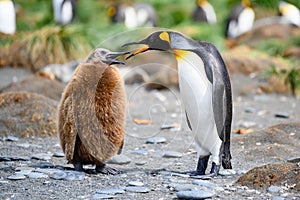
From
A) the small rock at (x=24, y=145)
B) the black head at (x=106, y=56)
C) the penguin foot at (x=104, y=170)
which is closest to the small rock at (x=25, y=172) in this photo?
the penguin foot at (x=104, y=170)

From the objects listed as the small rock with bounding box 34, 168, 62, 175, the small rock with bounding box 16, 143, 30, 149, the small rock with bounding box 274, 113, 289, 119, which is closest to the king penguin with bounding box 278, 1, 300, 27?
the small rock with bounding box 274, 113, 289, 119

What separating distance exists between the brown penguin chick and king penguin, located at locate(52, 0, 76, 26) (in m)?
10.3

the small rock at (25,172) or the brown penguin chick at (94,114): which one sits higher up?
the brown penguin chick at (94,114)

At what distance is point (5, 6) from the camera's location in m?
12.1

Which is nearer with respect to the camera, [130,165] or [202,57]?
[202,57]

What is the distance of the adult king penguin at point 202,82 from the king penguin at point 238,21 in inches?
478

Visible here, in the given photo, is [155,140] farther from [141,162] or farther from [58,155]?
[58,155]

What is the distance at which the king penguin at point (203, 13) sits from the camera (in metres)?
16.4

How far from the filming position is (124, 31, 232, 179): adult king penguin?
381 cm

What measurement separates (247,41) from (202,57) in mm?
10051

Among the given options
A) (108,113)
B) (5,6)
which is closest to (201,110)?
(108,113)

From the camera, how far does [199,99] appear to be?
12.6 feet

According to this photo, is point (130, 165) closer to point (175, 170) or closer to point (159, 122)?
point (175, 170)

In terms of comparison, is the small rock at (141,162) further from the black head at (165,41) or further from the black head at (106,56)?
the black head at (165,41)
